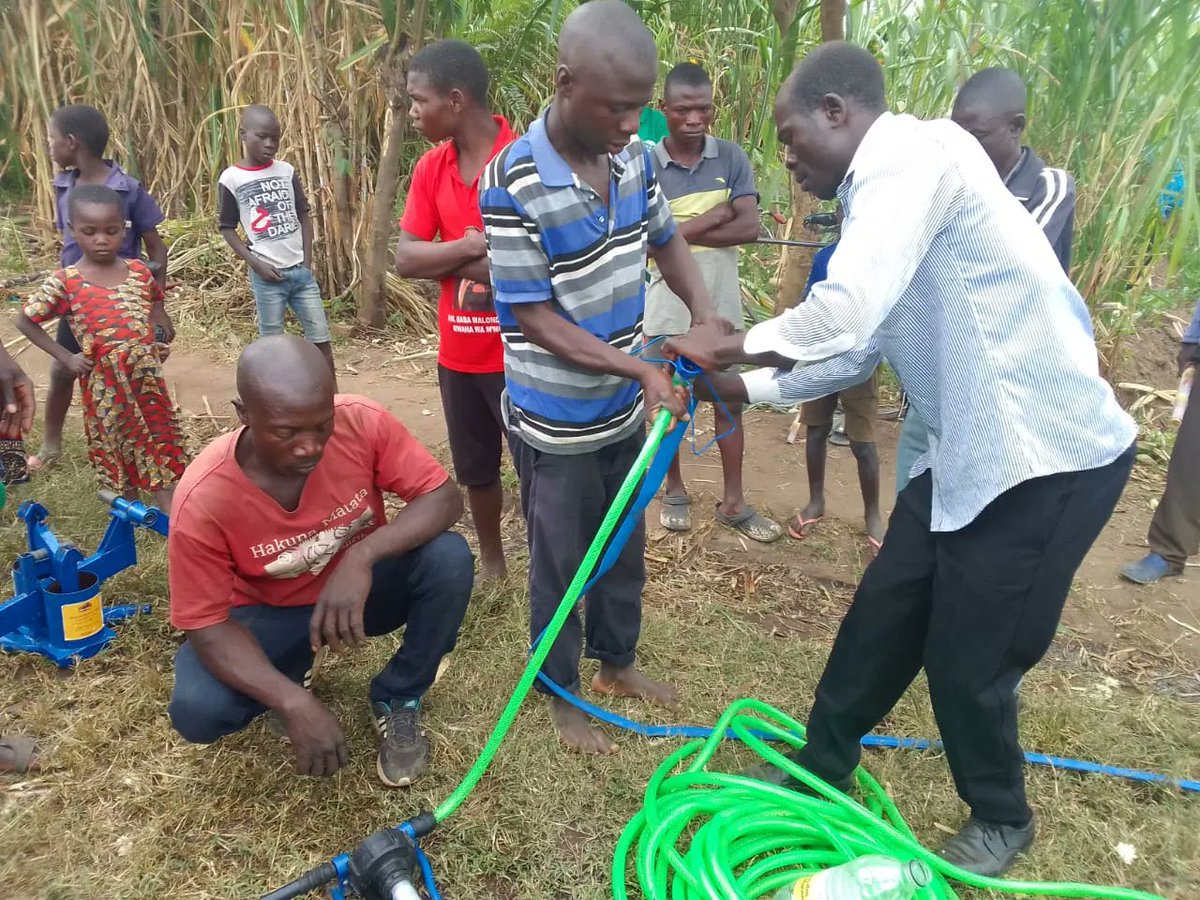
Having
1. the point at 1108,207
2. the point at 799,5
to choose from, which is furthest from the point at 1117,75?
the point at 799,5

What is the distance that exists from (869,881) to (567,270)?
60.1 inches

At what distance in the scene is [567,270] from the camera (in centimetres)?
209

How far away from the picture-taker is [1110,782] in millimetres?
2434

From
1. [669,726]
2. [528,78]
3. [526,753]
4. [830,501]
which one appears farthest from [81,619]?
[528,78]

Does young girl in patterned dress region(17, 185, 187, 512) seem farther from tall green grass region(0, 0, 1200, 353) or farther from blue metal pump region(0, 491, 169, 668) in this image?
tall green grass region(0, 0, 1200, 353)

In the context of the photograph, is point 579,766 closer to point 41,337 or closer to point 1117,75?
point 41,337

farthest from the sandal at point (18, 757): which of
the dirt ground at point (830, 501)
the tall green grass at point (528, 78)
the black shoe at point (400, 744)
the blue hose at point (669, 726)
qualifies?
the tall green grass at point (528, 78)

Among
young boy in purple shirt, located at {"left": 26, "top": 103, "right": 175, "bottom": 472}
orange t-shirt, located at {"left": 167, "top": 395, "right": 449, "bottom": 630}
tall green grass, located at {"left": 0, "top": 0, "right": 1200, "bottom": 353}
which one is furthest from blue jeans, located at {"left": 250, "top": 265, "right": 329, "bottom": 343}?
orange t-shirt, located at {"left": 167, "top": 395, "right": 449, "bottom": 630}

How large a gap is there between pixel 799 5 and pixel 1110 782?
346 cm

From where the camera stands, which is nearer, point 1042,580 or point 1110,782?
point 1042,580

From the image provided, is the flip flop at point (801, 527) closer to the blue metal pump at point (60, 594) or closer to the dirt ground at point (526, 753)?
the dirt ground at point (526, 753)

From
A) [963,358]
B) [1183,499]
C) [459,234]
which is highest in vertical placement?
[963,358]

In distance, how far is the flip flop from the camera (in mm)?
3864

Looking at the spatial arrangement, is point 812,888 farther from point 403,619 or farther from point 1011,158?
point 1011,158
